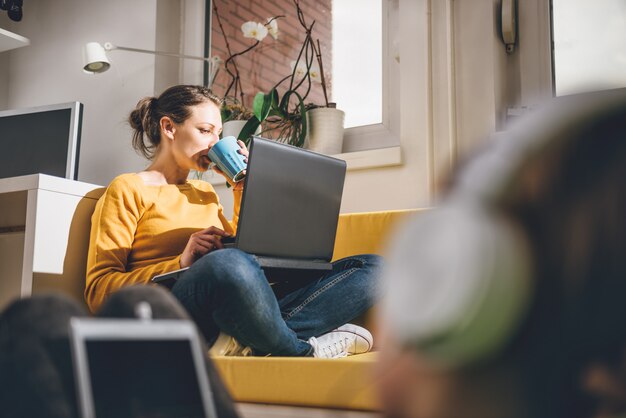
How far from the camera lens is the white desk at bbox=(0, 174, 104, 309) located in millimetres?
1650

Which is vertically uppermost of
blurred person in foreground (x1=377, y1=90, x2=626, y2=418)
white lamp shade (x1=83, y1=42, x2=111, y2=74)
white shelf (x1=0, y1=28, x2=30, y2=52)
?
white shelf (x1=0, y1=28, x2=30, y2=52)

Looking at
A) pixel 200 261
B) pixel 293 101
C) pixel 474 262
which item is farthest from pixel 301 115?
pixel 474 262

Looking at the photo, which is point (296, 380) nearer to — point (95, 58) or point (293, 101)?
point (293, 101)

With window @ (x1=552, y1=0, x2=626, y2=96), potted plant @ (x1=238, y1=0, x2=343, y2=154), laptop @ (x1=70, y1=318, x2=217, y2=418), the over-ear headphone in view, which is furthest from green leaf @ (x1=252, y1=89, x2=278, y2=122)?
the over-ear headphone

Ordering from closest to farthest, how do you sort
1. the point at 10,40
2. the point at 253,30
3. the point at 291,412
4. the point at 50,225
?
the point at 291,412
the point at 50,225
the point at 253,30
the point at 10,40

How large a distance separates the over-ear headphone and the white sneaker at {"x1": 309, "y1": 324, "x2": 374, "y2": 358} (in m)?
1.21

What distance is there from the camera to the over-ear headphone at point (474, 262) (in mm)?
240

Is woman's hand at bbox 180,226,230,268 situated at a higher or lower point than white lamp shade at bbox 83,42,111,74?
lower

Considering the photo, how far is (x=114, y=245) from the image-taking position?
67.7 inches

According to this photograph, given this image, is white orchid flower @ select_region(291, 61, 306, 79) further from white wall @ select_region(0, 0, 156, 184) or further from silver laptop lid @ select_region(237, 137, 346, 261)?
silver laptop lid @ select_region(237, 137, 346, 261)

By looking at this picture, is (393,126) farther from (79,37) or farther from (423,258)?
(423,258)

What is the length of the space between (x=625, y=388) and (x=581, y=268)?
0.15ft

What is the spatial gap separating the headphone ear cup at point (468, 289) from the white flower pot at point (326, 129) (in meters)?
2.11

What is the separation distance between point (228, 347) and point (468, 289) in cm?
120
